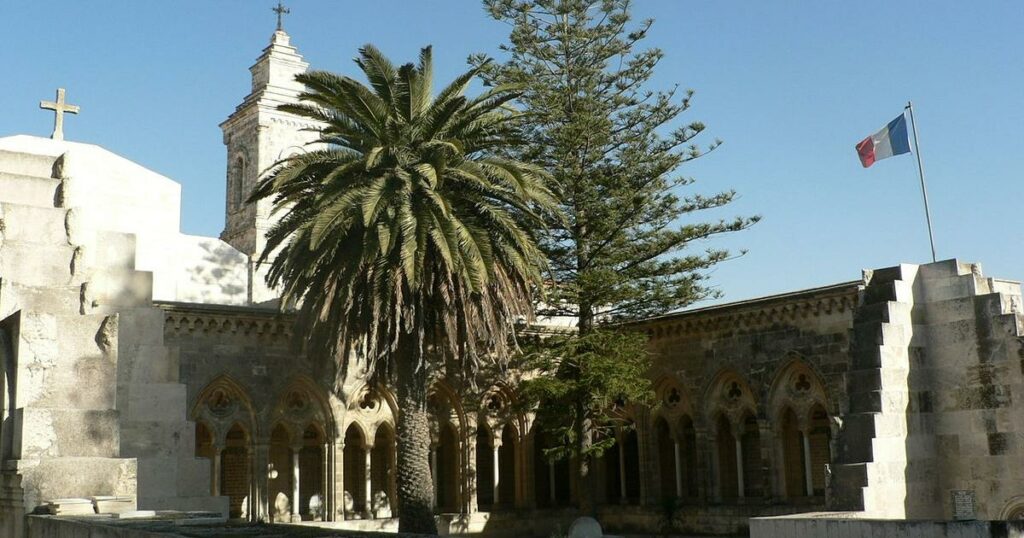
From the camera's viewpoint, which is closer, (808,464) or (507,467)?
(808,464)

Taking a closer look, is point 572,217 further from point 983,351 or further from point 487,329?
point 983,351

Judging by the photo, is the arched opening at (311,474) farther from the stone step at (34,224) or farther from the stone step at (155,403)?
the stone step at (34,224)

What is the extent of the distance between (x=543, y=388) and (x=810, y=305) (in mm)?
4945

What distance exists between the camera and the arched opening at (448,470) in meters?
23.0

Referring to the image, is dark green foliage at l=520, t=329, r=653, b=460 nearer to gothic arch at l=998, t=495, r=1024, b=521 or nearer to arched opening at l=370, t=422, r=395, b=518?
arched opening at l=370, t=422, r=395, b=518

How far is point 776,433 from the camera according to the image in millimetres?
20844

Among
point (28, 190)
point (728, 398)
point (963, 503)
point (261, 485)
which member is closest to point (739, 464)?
point (728, 398)

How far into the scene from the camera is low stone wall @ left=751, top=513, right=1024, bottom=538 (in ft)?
31.7

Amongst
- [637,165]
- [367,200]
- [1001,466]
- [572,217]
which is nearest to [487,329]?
[367,200]

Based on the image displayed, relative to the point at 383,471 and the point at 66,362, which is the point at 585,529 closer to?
the point at 383,471

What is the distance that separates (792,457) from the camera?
2108cm

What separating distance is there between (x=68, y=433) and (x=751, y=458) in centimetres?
1387

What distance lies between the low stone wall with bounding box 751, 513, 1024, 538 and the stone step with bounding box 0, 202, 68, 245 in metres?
8.47

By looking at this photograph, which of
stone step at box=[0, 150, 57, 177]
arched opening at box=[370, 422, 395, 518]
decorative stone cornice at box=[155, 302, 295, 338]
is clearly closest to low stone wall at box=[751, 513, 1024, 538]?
stone step at box=[0, 150, 57, 177]
